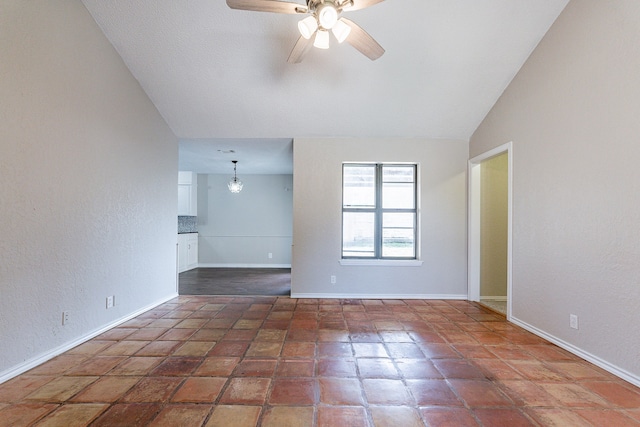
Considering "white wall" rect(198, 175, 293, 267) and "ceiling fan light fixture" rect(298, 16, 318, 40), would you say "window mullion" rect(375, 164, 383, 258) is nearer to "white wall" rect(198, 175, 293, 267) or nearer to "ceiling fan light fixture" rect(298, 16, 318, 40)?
"ceiling fan light fixture" rect(298, 16, 318, 40)

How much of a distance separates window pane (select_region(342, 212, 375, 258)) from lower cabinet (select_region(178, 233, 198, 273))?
13.7 feet

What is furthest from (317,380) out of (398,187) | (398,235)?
(398,187)

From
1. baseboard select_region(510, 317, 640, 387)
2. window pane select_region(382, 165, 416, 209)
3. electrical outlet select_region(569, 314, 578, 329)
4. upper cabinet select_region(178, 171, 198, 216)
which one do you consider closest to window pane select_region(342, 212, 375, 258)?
window pane select_region(382, 165, 416, 209)

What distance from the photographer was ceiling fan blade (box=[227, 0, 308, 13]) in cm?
201

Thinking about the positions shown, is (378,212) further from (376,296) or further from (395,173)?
(376,296)

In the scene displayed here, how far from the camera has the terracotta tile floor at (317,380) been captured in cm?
175

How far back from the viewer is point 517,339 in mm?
2910

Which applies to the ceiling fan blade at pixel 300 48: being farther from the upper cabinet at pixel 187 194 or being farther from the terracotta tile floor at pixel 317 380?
the upper cabinet at pixel 187 194

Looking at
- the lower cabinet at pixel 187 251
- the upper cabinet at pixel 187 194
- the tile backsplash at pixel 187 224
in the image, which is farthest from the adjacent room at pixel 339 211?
the upper cabinet at pixel 187 194

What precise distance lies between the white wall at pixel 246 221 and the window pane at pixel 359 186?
309 centimetres

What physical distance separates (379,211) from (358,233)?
1.61 ft

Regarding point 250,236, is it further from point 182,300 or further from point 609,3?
point 609,3

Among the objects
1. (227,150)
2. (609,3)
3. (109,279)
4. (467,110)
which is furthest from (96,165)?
(609,3)

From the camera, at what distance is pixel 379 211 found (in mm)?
4602
